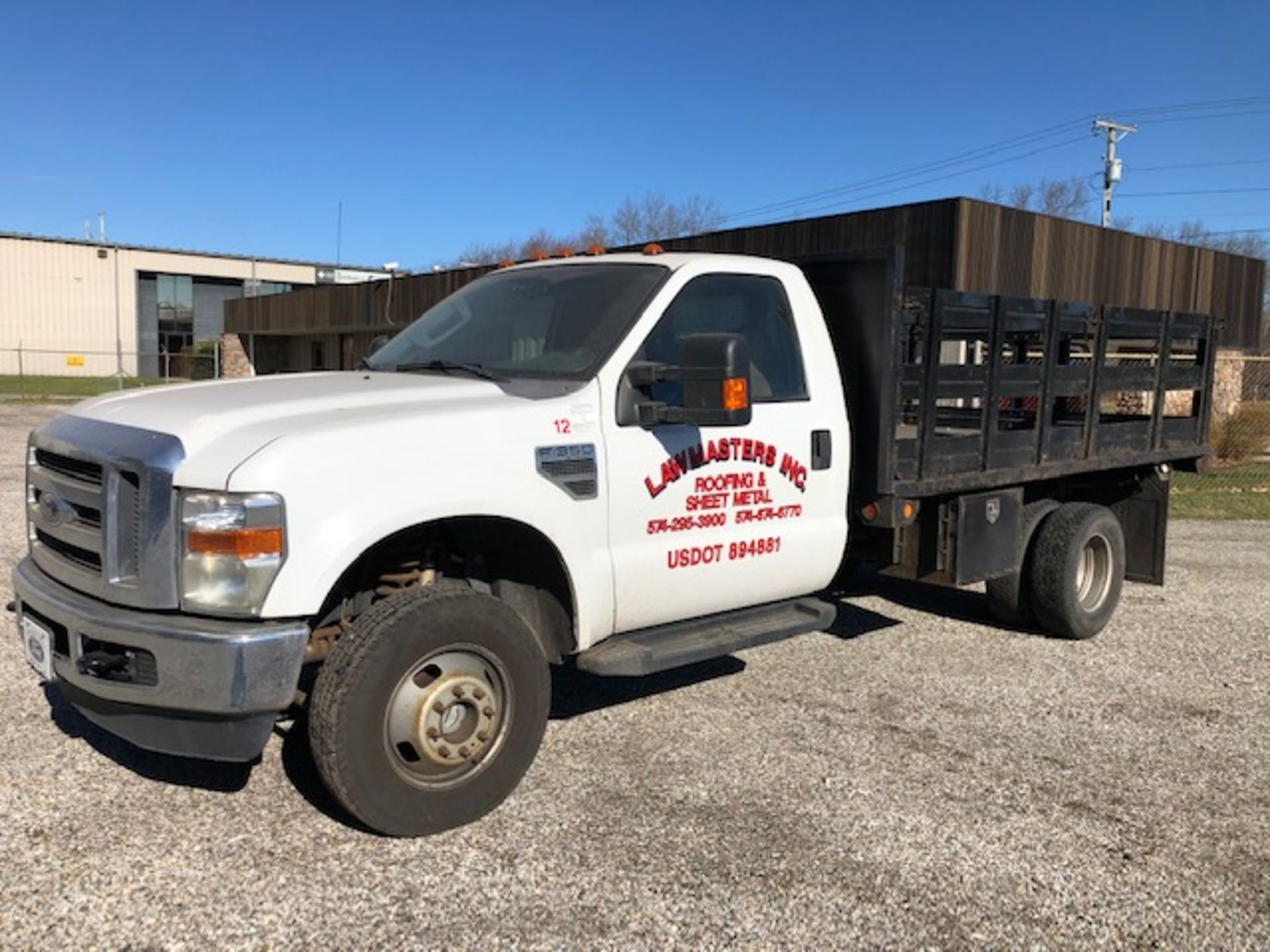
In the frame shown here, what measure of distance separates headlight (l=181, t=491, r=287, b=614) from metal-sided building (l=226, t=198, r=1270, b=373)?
9.28m

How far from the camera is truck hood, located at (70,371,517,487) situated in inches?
128

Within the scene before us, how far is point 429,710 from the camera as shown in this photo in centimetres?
357

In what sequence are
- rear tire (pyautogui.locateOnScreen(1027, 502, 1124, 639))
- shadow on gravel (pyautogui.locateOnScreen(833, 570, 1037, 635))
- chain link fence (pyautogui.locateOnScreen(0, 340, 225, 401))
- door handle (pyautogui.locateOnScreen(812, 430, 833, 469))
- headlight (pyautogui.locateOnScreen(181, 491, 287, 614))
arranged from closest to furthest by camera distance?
headlight (pyautogui.locateOnScreen(181, 491, 287, 614)) → door handle (pyautogui.locateOnScreen(812, 430, 833, 469)) → rear tire (pyautogui.locateOnScreen(1027, 502, 1124, 639)) → shadow on gravel (pyautogui.locateOnScreen(833, 570, 1037, 635)) → chain link fence (pyautogui.locateOnScreen(0, 340, 225, 401))

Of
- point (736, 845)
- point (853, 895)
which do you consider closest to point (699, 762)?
point (736, 845)

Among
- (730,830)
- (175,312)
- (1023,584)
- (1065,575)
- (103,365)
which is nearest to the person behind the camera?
(730,830)

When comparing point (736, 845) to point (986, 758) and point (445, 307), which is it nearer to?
point (986, 758)

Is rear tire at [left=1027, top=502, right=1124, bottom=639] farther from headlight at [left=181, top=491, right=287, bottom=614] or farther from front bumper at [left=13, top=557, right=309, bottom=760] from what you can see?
headlight at [left=181, top=491, right=287, bottom=614]

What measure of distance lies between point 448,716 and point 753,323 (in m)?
2.26

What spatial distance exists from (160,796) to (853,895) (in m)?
2.58

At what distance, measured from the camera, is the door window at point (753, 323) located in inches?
175

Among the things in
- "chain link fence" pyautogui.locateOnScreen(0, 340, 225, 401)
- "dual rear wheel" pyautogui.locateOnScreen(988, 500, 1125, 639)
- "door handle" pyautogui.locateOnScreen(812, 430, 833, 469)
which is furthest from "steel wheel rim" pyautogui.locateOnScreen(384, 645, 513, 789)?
"chain link fence" pyautogui.locateOnScreen(0, 340, 225, 401)


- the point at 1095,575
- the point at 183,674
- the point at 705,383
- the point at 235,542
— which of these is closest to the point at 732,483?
the point at 705,383

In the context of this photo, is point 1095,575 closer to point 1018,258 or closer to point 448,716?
point 448,716

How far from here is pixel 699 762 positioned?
14.5 ft
